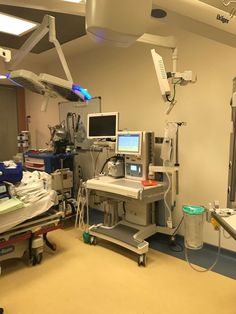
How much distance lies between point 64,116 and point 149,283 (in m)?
3.39

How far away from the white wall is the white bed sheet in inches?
65.1

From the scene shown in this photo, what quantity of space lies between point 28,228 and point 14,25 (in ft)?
8.55

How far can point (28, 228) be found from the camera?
9.02 feet

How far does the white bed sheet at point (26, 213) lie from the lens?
2.52 m

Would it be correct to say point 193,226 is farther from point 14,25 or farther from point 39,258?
point 14,25

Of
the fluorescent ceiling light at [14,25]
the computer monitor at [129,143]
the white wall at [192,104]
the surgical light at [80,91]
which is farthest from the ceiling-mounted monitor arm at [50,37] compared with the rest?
the white wall at [192,104]

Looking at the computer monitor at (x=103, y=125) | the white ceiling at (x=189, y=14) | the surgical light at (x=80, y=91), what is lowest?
the computer monitor at (x=103, y=125)

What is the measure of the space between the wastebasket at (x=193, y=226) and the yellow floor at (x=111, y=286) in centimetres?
33

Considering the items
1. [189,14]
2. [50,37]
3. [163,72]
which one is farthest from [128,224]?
[189,14]

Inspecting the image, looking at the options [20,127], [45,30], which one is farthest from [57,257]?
[20,127]

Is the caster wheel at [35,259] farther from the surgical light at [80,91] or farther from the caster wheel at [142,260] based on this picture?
the surgical light at [80,91]

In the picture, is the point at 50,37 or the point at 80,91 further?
the point at 80,91

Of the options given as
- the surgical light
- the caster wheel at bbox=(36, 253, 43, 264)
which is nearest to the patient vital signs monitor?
the surgical light

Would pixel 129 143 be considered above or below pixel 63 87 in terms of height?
below
